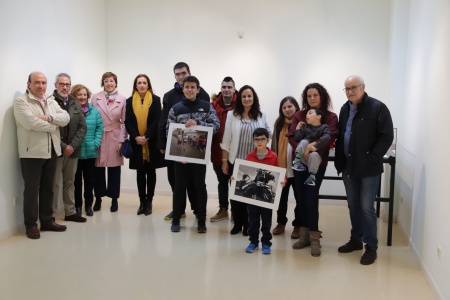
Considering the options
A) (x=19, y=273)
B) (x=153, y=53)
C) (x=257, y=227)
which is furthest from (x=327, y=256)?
(x=153, y=53)

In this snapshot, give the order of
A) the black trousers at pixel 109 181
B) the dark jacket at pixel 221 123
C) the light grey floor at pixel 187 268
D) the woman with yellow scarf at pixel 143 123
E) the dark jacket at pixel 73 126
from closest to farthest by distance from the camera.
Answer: the light grey floor at pixel 187 268, the dark jacket at pixel 221 123, the dark jacket at pixel 73 126, the woman with yellow scarf at pixel 143 123, the black trousers at pixel 109 181

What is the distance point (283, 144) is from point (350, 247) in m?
1.14

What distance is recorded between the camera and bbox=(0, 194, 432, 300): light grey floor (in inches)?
120

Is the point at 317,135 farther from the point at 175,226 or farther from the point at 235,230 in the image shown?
the point at 175,226

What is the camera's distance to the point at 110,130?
5.20m

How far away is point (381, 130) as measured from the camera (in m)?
3.54

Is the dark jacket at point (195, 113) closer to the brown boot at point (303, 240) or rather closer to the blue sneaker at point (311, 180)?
the blue sneaker at point (311, 180)

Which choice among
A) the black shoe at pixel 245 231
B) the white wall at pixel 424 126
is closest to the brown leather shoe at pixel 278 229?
the black shoe at pixel 245 231

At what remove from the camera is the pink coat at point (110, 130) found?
5.17m

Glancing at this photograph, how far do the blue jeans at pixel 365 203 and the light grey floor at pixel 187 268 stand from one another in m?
0.22

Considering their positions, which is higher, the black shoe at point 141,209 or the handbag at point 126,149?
the handbag at point 126,149

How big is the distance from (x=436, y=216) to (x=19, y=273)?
3.17 metres

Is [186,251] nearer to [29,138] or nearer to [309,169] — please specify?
[309,169]

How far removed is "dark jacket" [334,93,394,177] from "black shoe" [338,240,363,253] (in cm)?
71
